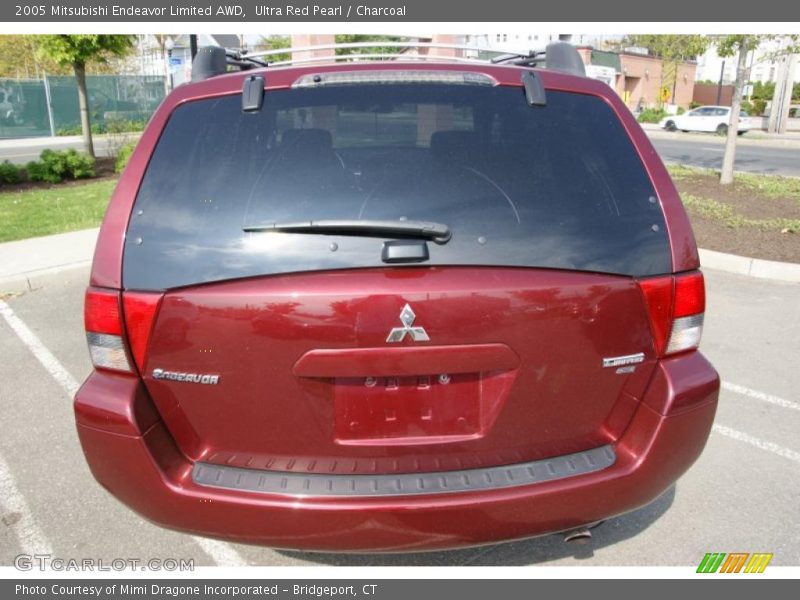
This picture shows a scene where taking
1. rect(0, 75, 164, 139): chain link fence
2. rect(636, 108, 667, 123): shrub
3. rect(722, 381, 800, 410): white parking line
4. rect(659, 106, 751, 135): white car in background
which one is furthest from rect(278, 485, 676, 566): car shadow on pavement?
rect(636, 108, 667, 123): shrub

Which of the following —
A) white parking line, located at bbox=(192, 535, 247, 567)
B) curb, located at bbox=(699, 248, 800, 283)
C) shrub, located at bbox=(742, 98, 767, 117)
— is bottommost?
white parking line, located at bbox=(192, 535, 247, 567)

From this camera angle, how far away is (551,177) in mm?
2068

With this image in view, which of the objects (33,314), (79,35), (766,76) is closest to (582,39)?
(766,76)

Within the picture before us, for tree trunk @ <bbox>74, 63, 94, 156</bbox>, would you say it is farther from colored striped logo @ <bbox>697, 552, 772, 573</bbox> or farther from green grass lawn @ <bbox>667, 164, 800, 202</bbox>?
colored striped logo @ <bbox>697, 552, 772, 573</bbox>

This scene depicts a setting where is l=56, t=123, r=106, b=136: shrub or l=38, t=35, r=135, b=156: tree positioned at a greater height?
l=38, t=35, r=135, b=156: tree

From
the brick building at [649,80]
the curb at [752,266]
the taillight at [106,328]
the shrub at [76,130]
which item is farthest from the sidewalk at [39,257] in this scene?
the brick building at [649,80]

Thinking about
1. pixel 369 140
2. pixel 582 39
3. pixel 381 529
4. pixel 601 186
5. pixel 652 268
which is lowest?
pixel 381 529

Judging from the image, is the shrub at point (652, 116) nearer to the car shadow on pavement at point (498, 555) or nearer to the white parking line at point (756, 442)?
the white parking line at point (756, 442)

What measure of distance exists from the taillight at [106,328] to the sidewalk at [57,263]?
5359 millimetres

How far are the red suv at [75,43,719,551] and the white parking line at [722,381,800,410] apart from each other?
7.73ft

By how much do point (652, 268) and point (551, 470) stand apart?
75 cm

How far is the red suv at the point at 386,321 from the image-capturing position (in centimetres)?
192

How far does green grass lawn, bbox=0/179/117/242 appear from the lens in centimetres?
888
